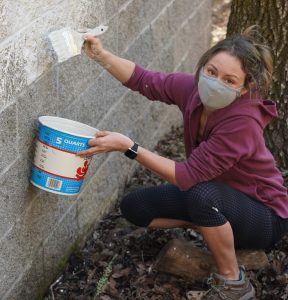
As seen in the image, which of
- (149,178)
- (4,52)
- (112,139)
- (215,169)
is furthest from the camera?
(149,178)

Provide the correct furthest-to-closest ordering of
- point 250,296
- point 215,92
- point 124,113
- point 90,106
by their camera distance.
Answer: point 124,113
point 90,106
point 250,296
point 215,92

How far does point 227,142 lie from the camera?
3.18 m

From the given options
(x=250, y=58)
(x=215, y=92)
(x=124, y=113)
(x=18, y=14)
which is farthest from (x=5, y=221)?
(x=124, y=113)

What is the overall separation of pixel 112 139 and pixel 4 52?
594 mm

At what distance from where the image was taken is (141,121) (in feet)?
15.5

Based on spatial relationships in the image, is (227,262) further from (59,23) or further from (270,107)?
(59,23)

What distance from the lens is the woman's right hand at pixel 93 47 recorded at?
10.6ft

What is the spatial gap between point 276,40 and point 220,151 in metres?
1.34

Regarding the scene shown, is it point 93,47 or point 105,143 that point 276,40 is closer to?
point 93,47

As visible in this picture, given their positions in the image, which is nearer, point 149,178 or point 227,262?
point 227,262

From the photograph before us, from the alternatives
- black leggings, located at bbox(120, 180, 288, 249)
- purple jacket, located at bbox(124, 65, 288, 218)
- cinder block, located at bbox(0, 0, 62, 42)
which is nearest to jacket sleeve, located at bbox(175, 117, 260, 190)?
purple jacket, located at bbox(124, 65, 288, 218)

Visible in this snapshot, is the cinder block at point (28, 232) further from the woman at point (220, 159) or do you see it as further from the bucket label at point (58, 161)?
the woman at point (220, 159)

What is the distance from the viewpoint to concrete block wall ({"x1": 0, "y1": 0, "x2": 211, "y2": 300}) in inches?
113

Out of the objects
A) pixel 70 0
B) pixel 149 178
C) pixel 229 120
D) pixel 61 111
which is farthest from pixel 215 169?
pixel 149 178
